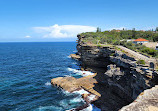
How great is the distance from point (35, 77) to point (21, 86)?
7745mm

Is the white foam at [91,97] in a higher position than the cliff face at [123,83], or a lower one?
lower

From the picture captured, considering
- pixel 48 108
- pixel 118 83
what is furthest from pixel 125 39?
pixel 48 108

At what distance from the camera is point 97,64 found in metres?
49.5

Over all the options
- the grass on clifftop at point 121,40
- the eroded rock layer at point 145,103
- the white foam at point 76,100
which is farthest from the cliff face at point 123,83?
the grass on clifftop at point 121,40

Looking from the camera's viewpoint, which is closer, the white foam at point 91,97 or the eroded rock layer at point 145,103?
the eroded rock layer at point 145,103

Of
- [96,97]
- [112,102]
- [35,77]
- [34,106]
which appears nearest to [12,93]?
[34,106]

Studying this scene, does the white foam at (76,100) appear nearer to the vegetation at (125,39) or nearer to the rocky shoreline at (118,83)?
the rocky shoreline at (118,83)

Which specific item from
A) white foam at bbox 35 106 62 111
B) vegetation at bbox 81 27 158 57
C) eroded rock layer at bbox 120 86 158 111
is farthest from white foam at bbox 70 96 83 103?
vegetation at bbox 81 27 158 57

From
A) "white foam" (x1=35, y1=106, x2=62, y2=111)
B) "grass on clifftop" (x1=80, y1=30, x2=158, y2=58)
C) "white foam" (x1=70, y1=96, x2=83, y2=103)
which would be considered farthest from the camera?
"grass on clifftop" (x1=80, y1=30, x2=158, y2=58)

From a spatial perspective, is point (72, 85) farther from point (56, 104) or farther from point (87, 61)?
point (87, 61)

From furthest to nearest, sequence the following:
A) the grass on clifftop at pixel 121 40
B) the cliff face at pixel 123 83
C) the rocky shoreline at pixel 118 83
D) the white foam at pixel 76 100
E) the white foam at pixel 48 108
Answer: the grass on clifftop at pixel 121 40 < the white foam at pixel 76 100 < the white foam at pixel 48 108 < the rocky shoreline at pixel 118 83 < the cliff face at pixel 123 83

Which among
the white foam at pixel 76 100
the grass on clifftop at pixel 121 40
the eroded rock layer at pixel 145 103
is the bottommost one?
the white foam at pixel 76 100

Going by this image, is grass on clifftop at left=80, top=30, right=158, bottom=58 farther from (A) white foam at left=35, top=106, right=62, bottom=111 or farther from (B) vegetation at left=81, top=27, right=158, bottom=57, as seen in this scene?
(A) white foam at left=35, top=106, right=62, bottom=111

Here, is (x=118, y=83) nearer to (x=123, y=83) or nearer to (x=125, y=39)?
(x=123, y=83)
